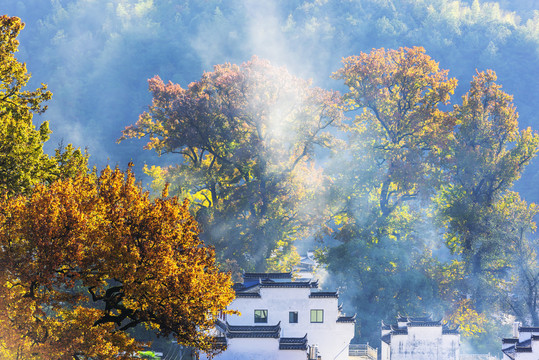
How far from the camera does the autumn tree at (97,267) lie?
24.2 meters

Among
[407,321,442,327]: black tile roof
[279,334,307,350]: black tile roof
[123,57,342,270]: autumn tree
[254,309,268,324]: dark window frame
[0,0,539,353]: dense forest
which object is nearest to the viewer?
[279,334,307,350]: black tile roof

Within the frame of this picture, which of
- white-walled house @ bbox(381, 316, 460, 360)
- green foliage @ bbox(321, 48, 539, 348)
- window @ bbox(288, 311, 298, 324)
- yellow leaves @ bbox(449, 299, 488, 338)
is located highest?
green foliage @ bbox(321, 48, 539, 348)

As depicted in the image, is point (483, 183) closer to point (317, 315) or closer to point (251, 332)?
point (317, 315)

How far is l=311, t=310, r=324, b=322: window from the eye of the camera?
5722 cm

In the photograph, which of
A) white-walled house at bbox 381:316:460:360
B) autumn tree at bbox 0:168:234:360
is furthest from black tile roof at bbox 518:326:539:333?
autumn tree at bbox 0:168:234:360

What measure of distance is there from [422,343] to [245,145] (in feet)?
81.4

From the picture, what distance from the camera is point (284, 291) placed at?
186 ft

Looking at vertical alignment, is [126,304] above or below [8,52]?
below

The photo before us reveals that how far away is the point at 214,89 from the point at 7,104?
41069 millimetres

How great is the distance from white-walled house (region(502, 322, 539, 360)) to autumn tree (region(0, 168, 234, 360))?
30324mm

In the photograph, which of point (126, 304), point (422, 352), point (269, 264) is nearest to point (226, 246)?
point (269, 264)

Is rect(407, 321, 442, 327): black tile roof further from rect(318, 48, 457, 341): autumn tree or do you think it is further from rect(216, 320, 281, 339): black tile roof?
rect(216, 320, 281, 339): black tile roof

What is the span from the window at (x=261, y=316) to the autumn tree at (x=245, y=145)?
14.0m

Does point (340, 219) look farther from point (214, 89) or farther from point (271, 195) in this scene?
point (214, 89)
